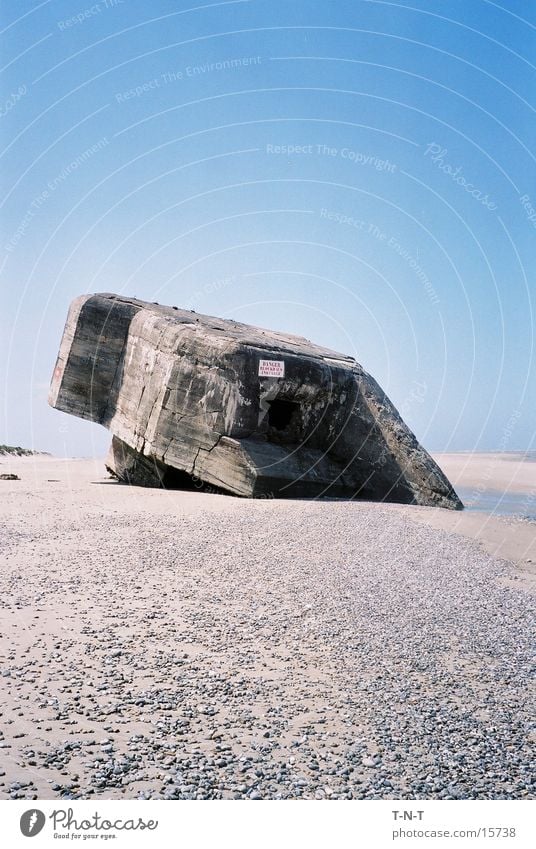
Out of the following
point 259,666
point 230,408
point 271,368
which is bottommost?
point 259,666

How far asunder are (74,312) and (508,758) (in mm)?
12492

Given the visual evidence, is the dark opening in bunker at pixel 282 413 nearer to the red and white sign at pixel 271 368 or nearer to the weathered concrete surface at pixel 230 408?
the weathered concrete surface at pixel 230 408

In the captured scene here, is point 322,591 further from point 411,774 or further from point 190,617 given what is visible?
point 411,774

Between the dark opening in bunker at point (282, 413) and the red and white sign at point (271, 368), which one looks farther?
the dark opening in bunker at point (282, 413)

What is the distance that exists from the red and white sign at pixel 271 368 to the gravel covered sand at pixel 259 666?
4.28m

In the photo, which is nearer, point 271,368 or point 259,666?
point 259,666

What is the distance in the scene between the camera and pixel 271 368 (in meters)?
12.1

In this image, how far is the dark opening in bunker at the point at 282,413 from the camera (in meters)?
12.7

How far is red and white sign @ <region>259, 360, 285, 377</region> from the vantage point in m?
12.1

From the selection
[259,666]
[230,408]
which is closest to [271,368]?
[230,408]

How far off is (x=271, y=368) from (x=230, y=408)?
1.07 m

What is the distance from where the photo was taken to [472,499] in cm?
1573

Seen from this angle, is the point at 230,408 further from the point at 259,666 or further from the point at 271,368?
the point at 259,666

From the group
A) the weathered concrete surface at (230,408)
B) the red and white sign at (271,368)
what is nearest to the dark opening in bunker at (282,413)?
the weathered concrete surface at (230,408)
